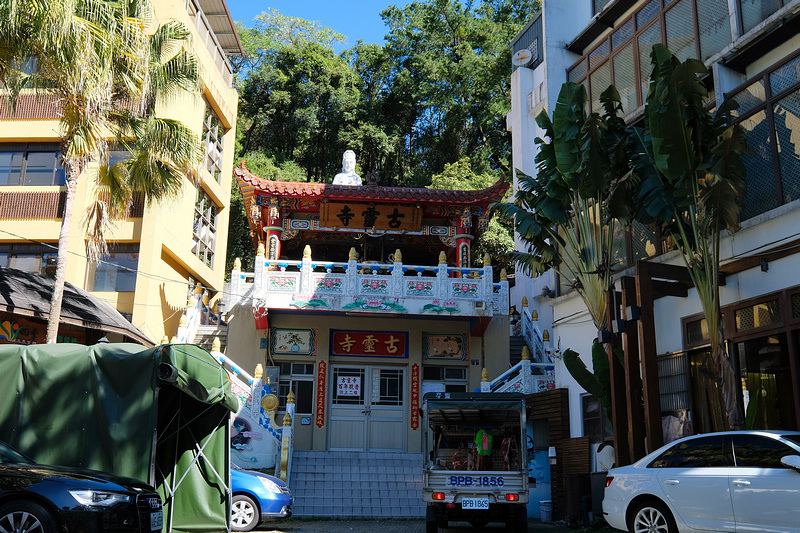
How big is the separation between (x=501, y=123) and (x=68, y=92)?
26.8 meters

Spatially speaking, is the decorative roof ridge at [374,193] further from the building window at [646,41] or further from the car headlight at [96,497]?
the car headlight at [96,497]

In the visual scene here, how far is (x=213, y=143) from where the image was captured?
83.7 ft

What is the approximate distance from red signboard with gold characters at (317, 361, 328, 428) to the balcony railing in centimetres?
217

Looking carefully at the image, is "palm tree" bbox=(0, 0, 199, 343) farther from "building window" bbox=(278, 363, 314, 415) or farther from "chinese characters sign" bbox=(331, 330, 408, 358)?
"chinese characters sign" bbox=(331, 330, 408, 358)

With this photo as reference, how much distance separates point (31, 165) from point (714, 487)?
68.4 feet

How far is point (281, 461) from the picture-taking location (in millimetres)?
16203

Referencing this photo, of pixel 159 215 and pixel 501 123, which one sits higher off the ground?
pixel 501 123

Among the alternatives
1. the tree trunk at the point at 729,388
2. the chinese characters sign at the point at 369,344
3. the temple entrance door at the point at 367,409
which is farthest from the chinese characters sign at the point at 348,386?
the tree trunk at the point at 729,388

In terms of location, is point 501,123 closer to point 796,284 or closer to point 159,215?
point 159,215

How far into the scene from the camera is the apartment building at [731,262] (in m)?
11.1

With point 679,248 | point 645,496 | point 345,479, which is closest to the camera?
point 645,496

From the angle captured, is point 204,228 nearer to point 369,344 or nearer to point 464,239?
point 369,344

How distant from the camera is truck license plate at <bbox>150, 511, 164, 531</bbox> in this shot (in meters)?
7.71

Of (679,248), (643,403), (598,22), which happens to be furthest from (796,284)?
(598,22)
